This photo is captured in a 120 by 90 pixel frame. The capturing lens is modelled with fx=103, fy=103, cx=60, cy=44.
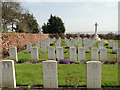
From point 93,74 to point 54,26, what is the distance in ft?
144

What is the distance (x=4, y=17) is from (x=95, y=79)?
26.7m

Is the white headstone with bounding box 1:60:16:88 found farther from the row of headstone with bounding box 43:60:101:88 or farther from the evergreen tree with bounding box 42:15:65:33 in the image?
the evergreen tree with bounding box 42:15:65:33

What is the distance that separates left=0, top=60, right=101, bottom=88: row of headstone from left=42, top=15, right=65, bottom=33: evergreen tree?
138ft

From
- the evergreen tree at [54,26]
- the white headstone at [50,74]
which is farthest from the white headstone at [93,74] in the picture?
the evergreen tree at [54,26]

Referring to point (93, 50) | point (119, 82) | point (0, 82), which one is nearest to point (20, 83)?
point (0, 82)

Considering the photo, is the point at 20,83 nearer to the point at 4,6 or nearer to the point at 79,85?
the point at 79,85

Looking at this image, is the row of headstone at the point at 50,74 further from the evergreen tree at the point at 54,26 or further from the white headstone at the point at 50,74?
the evergreen tree at the point at 54,26

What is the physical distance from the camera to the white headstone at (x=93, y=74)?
402 cm

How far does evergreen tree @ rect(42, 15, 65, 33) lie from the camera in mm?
46078

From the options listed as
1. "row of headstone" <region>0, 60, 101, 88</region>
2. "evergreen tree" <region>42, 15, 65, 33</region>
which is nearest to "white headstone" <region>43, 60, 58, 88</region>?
"row of headstone" <region>0, 60, 101, 88</region>

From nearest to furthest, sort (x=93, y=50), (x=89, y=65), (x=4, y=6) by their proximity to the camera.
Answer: (x=89, y=65) < (x=93, y=50) < (x=4, y=6)

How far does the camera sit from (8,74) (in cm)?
427

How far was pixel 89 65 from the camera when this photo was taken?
4.04 m

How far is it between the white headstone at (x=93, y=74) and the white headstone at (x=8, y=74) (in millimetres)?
3092
